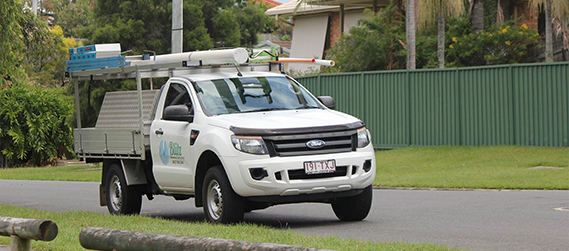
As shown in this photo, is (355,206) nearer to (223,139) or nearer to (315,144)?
(315,144)

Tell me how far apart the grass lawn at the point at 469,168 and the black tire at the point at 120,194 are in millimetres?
6541

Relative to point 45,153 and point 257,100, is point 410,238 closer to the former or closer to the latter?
point 257,100

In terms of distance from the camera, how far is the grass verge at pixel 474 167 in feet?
55.6

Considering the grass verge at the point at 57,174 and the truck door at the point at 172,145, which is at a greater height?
the truck door at the point at 172,145

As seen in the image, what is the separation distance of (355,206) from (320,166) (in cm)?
129

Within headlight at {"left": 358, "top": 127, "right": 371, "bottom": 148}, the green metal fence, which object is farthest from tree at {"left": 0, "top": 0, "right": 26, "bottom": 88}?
the green metal fence

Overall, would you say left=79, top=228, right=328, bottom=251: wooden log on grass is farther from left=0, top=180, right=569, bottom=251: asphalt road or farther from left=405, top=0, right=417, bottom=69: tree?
left=405, top=0, right=417, bottom=69: tree

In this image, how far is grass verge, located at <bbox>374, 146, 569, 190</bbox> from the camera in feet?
55.6

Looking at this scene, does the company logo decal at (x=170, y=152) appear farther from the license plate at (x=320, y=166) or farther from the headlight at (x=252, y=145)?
the license plate at (x=320, y=166)

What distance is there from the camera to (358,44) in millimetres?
34688

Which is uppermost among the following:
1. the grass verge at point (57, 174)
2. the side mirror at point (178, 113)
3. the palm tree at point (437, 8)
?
the palm tree at point (437, 8)

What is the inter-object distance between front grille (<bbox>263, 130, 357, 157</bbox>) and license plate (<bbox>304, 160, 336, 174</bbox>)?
0.13 m

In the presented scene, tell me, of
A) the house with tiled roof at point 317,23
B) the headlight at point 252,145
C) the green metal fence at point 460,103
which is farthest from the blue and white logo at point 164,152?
the house with tiled roof at point 317,23

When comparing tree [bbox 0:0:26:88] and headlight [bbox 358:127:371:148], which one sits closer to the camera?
headlight [bbox 358:127:371:148]
